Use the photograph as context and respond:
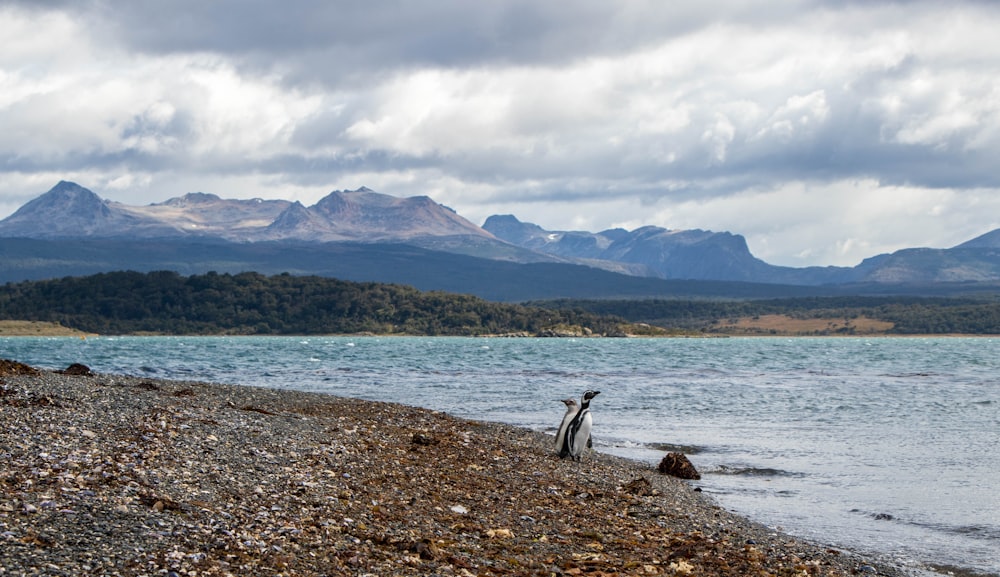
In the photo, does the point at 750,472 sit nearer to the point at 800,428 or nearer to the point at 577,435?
the point at 577,435

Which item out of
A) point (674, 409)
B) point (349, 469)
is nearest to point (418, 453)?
point (349, 469)

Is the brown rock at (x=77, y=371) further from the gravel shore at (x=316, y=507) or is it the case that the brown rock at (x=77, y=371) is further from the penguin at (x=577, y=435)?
the penguin at (x=577, y=435)

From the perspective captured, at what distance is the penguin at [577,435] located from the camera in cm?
2583

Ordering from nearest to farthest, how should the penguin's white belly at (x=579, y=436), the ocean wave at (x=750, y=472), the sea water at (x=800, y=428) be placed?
the sea water at (x=800, y=428), the penguin's white belly at (x=579, y=436), the ocean wave at (x=750, y=472)

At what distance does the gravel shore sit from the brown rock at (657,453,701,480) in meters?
0.48

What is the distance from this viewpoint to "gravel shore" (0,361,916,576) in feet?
39.8

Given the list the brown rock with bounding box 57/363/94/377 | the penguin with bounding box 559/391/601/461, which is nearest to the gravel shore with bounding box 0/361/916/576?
the penguin with bounding box 559/391/601/461

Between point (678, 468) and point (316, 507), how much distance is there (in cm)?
1291

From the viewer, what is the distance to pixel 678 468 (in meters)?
25.8

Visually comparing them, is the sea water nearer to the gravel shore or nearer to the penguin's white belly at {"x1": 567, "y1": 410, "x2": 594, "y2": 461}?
the gravel shore

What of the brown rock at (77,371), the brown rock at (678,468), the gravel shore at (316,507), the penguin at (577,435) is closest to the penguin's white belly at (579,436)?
the penguin at (577,435)

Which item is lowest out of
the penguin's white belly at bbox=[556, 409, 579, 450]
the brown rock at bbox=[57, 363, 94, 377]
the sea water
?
the sea water

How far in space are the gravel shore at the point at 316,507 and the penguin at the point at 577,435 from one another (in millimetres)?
588

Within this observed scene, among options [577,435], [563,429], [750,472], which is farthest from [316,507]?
[750,472]
